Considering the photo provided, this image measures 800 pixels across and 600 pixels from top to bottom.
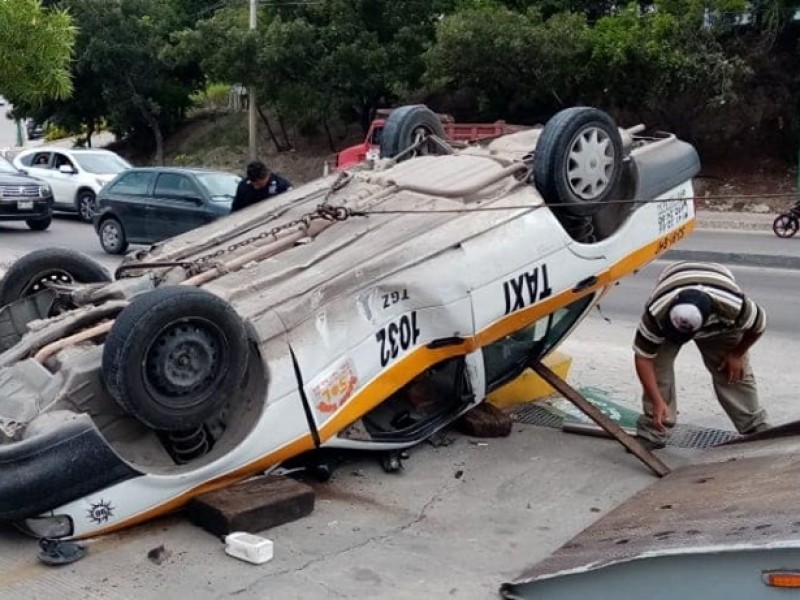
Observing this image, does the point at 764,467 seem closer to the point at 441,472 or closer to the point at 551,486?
the point at 551,486

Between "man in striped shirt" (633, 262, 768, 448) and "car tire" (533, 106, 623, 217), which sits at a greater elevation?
"car tire" (533, 106, 623, 217)

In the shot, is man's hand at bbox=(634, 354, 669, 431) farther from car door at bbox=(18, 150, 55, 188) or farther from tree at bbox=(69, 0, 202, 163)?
tree at bbox=(69, 0, 202, 163)

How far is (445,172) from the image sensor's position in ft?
20.3

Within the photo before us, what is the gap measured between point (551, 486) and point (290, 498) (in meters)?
1.46

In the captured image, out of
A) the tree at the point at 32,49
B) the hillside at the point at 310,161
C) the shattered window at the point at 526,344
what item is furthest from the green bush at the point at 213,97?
the shattered window at the point at 526,344

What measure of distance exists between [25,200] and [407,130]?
14.6 m

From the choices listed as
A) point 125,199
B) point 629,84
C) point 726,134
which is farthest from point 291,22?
point 125,199

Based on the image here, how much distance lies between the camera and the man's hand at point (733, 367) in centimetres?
606

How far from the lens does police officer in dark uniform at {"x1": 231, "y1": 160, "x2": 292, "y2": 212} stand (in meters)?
9.20

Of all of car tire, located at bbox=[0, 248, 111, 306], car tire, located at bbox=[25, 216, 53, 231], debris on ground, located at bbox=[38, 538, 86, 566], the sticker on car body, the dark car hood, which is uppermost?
car tire, located at bbox=[0, 248, 111, 306]

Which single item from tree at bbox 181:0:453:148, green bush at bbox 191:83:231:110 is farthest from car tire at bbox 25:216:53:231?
green bush at bbox 191:83:231:110

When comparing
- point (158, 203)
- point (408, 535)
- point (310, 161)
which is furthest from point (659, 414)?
point (310, 161)

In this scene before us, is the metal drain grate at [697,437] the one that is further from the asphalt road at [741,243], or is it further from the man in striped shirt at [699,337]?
the asphalt road at [741,243]

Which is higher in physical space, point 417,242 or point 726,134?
point 417,242
